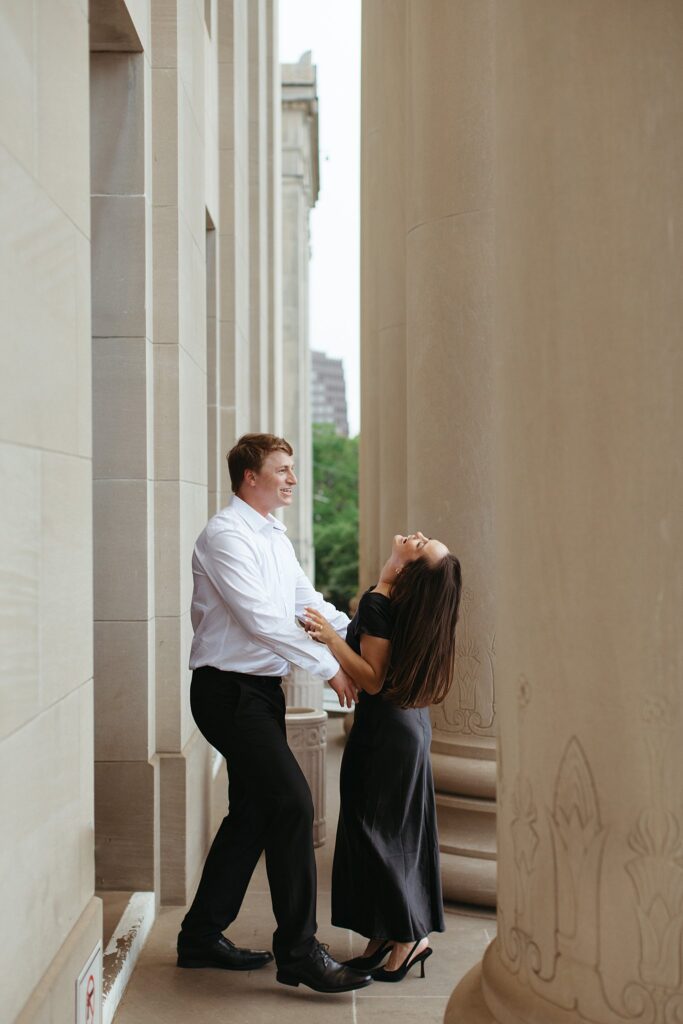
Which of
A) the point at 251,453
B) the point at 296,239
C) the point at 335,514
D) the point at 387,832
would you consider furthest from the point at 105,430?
the point at 335,514

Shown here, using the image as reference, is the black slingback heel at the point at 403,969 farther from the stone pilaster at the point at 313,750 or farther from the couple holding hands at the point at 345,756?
the stone pilaster at the point at 313,750

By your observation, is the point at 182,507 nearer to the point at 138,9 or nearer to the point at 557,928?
the point at 138,9

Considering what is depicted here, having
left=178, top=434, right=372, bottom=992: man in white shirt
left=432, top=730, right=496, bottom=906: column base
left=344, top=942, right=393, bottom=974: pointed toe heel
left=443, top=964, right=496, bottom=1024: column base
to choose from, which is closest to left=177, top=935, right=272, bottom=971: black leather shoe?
left=178, top=434, right=372, bottom=992: man in white shirt

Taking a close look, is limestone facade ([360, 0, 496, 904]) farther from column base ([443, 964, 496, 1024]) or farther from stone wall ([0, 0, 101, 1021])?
column base ([443, 964, 496, 1024])

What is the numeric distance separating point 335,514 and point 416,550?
84395mm

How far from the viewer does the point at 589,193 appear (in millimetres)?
3166

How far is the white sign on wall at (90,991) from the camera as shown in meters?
4.67

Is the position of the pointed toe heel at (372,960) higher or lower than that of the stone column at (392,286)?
lower

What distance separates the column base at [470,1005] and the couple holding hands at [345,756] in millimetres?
2651

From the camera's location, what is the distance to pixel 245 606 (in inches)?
261

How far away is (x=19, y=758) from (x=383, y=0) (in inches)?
440

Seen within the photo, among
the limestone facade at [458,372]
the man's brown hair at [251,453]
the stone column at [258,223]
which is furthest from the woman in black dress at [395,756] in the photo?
the stone column at [258,223]

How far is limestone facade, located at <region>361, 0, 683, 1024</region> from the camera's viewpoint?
3078 mm

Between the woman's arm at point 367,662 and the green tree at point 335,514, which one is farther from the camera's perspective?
the green tree at point 335,514
